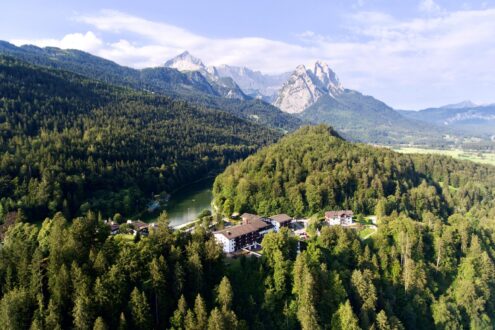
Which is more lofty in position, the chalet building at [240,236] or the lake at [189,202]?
the chalet building at [240,236]

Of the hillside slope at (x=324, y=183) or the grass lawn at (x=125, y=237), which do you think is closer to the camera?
the grass lawn at (x=125, y=237)

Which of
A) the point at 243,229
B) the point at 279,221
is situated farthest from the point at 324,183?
the point at 243,229

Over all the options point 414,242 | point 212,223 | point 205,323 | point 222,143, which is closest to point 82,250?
point 205,323

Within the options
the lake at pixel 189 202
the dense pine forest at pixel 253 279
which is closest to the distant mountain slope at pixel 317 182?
the dense pine forest at pixel 253 279

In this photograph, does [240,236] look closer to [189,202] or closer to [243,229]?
[243,229]

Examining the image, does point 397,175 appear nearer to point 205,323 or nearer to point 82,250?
point 205,323

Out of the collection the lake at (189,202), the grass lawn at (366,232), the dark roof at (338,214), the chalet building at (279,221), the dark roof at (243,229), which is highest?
the dark roof at (338,214)

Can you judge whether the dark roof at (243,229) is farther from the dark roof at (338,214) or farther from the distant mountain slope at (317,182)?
the distant mountain slope at (317,182)

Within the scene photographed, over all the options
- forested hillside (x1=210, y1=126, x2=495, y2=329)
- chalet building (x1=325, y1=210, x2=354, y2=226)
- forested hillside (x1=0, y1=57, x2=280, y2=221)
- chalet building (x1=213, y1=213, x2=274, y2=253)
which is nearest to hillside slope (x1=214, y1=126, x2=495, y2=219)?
forested hillside (x1=210, y1=126, x2=495, y2=329)
